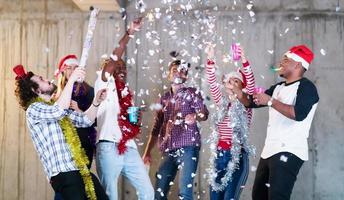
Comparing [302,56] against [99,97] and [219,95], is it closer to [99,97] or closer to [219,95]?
[219,95]

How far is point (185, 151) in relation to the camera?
4.95 m

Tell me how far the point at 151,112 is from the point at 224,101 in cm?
116

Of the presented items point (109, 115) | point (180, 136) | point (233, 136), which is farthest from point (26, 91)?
point (233, 136)

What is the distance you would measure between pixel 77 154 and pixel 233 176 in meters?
1.50

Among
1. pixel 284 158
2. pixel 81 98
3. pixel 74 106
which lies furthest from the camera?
pixel 81 98

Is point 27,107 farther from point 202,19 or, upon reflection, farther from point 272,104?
point 202,19

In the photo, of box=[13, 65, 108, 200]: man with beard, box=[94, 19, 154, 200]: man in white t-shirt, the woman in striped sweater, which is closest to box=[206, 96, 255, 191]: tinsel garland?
the woman in striped sweater

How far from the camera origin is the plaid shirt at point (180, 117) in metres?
4.98

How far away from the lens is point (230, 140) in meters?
4.98

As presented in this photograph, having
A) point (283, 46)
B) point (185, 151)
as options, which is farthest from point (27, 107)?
point (283, 46)

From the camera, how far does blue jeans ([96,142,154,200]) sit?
432 cm

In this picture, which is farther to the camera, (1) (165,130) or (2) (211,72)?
(1) (165,130)

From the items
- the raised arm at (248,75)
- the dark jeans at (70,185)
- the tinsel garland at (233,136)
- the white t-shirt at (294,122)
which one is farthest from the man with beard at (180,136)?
the dark jeans at (70,185)

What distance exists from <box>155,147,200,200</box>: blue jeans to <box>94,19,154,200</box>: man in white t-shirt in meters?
0.54
